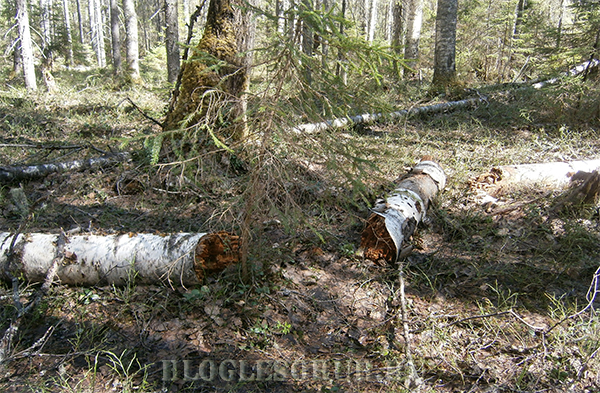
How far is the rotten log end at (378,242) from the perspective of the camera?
3631 mm

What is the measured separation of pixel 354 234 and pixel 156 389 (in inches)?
103

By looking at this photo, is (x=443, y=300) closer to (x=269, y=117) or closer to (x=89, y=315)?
(x=269, y=117)

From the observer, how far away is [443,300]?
3270mm

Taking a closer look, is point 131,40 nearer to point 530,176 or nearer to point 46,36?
point 46,36

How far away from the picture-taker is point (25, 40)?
1033cm

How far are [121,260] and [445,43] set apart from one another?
34.1 feet

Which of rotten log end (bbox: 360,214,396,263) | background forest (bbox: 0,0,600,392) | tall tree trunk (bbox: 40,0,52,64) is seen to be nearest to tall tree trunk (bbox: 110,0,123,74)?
tall tree trunk (bbox: 40,0,52,64)

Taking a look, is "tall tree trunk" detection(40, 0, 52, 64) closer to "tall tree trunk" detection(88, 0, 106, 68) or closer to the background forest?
"tall tree trunk" detection(88, 0, 106, 68)

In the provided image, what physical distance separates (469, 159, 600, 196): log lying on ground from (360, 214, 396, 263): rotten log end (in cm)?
222

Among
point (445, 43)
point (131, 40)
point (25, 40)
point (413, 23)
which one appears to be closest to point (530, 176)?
point (445, 43)

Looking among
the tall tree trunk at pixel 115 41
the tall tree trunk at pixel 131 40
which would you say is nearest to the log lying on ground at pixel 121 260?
the tall tree trunk at pixel 131 40

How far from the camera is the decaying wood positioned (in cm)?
518

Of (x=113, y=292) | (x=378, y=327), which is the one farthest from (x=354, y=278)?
(x=113, y=292)

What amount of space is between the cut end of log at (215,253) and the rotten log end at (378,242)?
1.42m
